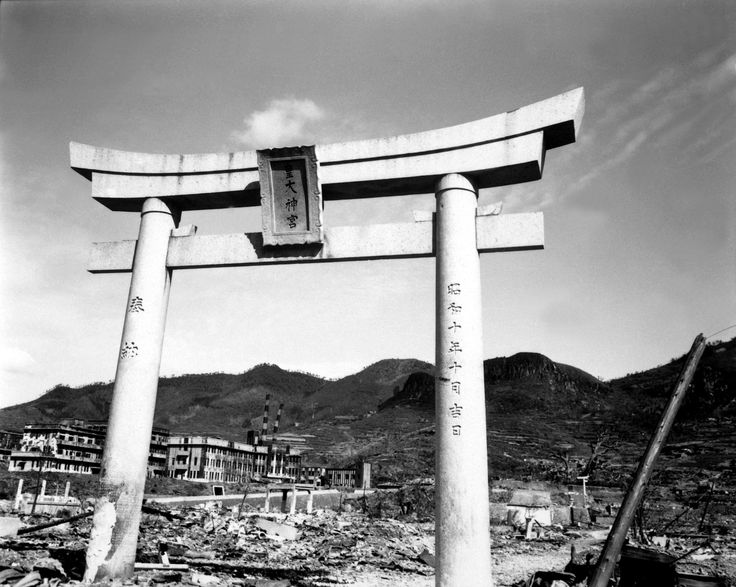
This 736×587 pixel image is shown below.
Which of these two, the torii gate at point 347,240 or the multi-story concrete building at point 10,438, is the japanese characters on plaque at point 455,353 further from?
the multi-story concrete building at point 10,438

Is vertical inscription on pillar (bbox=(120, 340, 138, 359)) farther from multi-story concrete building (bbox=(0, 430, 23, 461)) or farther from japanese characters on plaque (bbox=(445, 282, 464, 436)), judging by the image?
multi-story concrete building (bbox=(0, 430, 23, 461))

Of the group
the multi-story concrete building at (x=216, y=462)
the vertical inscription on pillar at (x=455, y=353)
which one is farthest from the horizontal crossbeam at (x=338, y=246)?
the multi-story concrete building at (x=216, y=462)

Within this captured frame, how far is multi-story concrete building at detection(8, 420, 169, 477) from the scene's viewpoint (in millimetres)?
51562

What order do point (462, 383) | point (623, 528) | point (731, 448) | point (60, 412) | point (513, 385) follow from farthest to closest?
point (60, 412), point (513, 385), point (731, 448), point (462, 383), point (623, 528)

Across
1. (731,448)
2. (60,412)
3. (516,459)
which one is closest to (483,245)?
(516,459)

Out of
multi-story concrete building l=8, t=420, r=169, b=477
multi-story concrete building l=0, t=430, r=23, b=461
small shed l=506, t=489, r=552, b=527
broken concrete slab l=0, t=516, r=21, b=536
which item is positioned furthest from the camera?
multi-story concrete building l=0, t=430, r=23, b=461

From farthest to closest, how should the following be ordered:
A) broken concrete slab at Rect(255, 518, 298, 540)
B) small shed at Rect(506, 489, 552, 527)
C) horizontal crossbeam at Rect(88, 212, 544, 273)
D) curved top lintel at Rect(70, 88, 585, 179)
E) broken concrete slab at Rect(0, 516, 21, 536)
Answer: small shed at Rect(506, 489, 552, 527), broken concrete slab at Rect(255, 518, 298, 540), broken concrete slab at Rect(0, 516, 21, 536), horizontal crossbeam at Rect(88, 212, 544, 273), curved top lintel at Rect(70, 88, 585, 179)

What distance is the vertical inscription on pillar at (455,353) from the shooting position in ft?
21.0

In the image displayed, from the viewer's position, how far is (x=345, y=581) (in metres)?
9.09

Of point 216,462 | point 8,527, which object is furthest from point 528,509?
point 216,462

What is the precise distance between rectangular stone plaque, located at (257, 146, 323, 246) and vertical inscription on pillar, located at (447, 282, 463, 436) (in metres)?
1.98

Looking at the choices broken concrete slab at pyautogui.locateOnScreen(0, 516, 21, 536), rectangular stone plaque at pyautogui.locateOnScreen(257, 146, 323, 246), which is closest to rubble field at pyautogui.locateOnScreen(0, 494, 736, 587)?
broken concrete slab at pyautogui.locateOnScreen(0, 516, 21, 536)

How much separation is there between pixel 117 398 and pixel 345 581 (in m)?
4.51

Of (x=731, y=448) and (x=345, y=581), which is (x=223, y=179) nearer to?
(x=345, y=581)
